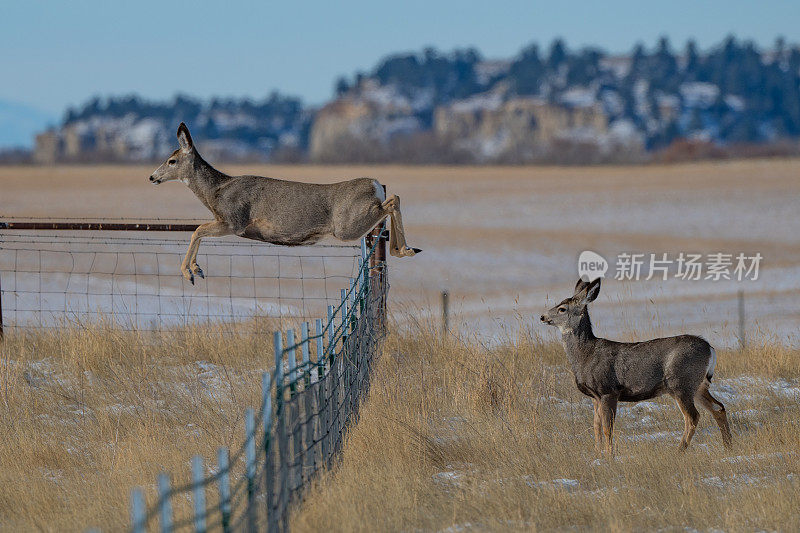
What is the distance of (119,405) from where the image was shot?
10.4 m

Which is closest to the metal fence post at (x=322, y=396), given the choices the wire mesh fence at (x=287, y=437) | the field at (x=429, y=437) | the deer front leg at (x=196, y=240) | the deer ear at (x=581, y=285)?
the wire mesh fence at (x=287, y=437)

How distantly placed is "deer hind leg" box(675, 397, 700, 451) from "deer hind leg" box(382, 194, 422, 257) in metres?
2.39

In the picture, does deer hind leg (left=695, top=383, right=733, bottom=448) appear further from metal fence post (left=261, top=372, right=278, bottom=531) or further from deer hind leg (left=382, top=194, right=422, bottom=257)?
metal fence post (left=261, top=372, right=278, bottom=531)

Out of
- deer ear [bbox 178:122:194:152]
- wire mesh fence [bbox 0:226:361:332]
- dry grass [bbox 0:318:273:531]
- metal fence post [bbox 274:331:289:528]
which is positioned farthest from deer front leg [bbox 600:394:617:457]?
wire mesh fence [bbox 0:226:361:332]

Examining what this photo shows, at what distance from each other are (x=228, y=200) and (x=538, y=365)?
444 centimetres

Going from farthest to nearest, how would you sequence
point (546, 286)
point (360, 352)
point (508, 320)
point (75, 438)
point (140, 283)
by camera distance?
point (546, 286), point (140, 283), point (508, 320), point (75, 438), point (360, 352)

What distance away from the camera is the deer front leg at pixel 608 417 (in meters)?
8.38

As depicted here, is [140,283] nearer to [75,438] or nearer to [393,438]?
[75,438]

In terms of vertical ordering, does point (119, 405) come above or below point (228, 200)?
below

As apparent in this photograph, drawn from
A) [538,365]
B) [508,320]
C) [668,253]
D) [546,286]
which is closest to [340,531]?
[538,365]

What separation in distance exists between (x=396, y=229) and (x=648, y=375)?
7.41 feet

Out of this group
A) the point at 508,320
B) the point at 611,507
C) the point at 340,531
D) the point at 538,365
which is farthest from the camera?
the point at 508,320

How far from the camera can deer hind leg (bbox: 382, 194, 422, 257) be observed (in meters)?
8.25

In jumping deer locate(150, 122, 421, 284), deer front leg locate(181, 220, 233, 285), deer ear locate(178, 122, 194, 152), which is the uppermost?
deer ear locate(178, 122, 194, 152)
